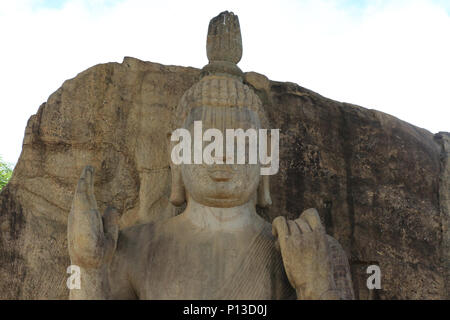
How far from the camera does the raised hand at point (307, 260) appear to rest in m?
4.92

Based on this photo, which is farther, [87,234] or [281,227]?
[281,227]

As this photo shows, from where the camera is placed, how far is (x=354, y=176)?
694cm

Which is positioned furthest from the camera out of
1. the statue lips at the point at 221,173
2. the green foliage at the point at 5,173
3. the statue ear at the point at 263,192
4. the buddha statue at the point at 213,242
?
the green foliage at the point at 5,173

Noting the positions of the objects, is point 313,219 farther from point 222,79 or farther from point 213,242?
point 222,79

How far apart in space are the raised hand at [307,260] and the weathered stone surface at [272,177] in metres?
1.40

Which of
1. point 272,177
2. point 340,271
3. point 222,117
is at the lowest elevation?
point 340,271

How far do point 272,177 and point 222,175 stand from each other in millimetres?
1433

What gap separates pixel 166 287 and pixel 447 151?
356 centimetres

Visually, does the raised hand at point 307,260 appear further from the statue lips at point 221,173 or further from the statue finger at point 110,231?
the statue finger at point 110,231

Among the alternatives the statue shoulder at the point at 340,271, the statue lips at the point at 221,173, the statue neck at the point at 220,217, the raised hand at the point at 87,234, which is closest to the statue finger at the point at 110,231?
the raised hand at the point at 87,234

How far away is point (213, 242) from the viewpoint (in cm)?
542

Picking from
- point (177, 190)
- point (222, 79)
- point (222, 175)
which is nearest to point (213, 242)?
point (222, 175)

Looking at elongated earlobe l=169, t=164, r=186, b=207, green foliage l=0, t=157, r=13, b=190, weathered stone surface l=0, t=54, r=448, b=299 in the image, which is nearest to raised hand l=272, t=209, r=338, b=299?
elongated earlobe l=169, t=164, r=186, b=207

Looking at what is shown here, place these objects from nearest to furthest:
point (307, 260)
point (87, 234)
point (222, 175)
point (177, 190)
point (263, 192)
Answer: point (87, 234), point (307, 260), point (222, 175), point (177, 190), point (263, 192)
